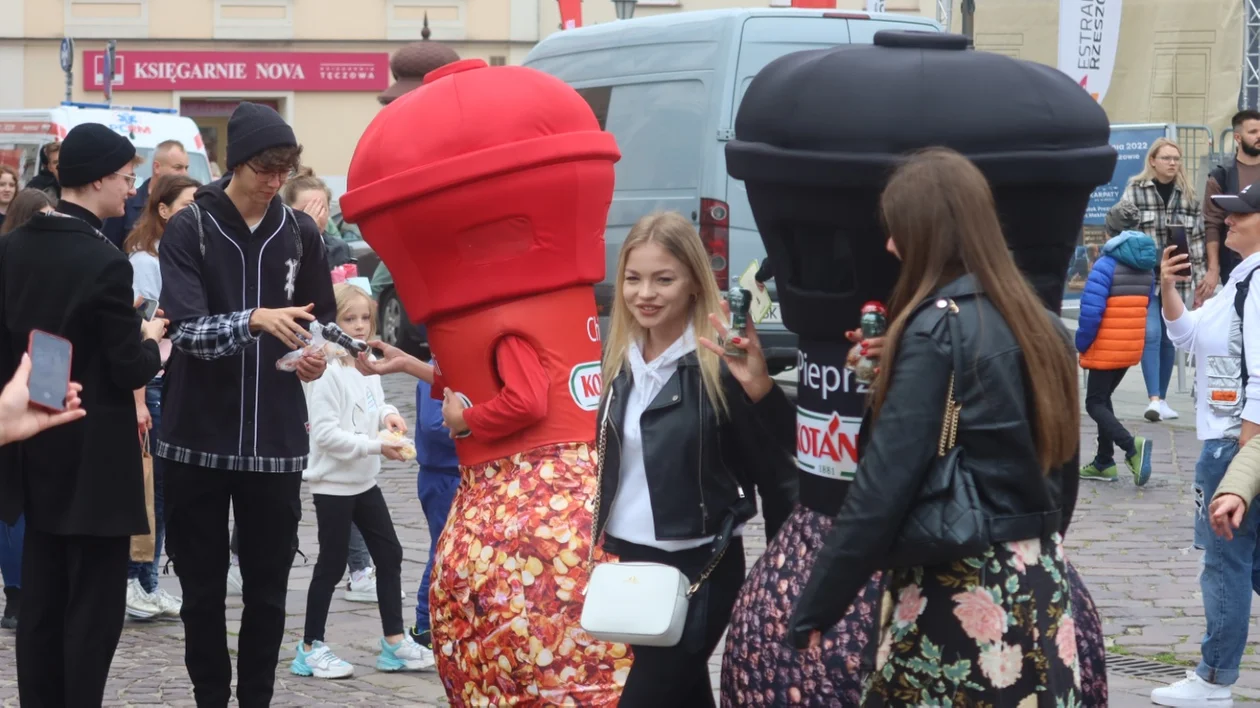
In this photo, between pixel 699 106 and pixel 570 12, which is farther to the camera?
pixel 570 12

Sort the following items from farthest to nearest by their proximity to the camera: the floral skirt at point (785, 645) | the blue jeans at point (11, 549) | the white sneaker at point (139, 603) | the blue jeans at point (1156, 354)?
the blue jeans at point (1156, 354) → the white sneaker at point (139, 603) → the blue jeans at point (11, 549) → the floral skirt at point (785, 645)

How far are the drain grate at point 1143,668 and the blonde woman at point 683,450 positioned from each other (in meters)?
2.86

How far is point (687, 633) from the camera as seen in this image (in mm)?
4062

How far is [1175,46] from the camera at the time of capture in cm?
2134

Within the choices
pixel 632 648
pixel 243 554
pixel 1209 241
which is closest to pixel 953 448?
pixel 632 648

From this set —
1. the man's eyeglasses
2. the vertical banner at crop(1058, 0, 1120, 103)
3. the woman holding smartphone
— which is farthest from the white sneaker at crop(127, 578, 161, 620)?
the vertical banner at crop(1058, 0, 1120, 103)

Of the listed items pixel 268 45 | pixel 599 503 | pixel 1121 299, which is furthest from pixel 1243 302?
pixel 268 45

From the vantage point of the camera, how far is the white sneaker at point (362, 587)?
7.71 metres

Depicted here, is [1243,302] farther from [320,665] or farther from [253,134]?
[320,665]

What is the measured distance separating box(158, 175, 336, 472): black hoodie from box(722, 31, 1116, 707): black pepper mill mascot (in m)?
2.08

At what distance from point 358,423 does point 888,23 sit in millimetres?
5993

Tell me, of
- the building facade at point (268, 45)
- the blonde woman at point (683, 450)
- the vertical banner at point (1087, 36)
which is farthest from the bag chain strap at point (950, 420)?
the building facade at point (268, 45)

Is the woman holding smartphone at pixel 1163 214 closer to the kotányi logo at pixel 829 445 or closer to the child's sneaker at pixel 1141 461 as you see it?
the child's sneaker at pixel 1141 461

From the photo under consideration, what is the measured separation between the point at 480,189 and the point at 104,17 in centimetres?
2914
